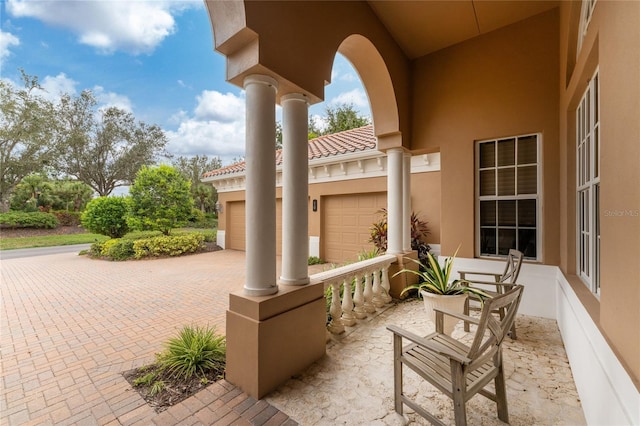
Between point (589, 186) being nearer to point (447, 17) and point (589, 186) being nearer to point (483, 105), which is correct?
point (483, 105)

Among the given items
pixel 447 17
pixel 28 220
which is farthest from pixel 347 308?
pixel 28 220

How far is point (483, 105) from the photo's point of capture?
4.45 m

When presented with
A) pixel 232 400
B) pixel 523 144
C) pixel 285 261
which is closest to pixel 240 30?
pixel 285 261

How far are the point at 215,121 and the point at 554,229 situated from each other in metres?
28.8

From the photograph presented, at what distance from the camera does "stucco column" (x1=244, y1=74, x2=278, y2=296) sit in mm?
2381

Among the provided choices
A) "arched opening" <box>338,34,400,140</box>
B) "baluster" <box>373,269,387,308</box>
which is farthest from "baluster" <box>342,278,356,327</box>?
"arched opening" <box>338,34,400,140</box>

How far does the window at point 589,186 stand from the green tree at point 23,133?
75.4ft

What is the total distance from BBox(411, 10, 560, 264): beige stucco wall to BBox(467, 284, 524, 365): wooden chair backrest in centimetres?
308

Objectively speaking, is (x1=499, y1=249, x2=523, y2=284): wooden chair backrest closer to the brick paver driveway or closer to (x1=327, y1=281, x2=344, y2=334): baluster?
(x1=327, y1=281, x2=344, y2=334): baluster

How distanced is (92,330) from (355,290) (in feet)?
12.3

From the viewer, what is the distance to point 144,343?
11.1 feet

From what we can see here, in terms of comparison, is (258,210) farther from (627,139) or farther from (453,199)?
(453,199)

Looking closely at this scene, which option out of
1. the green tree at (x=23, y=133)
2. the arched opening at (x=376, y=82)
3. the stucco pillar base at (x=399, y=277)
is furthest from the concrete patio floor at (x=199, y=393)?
the green tree at (x=23, y=133)

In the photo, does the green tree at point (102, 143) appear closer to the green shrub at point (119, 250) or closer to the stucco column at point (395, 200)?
the green shrub at point (119, 250)
